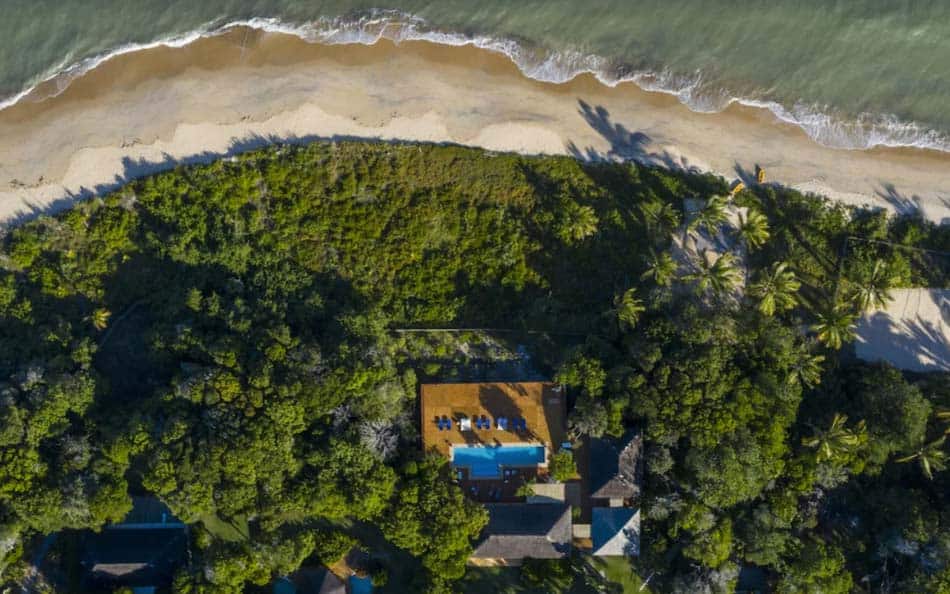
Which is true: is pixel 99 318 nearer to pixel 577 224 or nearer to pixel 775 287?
pixel 577 224

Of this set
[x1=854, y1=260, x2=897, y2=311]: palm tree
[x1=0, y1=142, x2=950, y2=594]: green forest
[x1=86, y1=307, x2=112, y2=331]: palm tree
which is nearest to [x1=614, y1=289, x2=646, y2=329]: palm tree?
[x1=0, y1=142, x2=950, y2=594]: green forest

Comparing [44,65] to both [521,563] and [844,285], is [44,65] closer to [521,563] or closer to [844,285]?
[521,563]

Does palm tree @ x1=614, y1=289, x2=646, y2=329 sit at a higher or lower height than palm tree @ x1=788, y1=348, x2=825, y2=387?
higher

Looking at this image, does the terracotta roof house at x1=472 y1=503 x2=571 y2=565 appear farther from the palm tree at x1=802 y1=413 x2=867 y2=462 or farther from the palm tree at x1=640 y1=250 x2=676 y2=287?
the palm tree at x1=802 y1=413 x2=867 y2=462

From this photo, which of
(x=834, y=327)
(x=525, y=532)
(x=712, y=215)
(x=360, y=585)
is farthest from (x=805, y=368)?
(x=360, y=585)

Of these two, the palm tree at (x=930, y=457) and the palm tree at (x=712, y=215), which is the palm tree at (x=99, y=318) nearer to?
the palm tree at (x=712, y=215)

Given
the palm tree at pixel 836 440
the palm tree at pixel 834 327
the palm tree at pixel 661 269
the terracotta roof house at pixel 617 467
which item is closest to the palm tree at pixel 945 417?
the palm tree at pixel 836 440

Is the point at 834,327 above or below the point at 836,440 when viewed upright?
above
